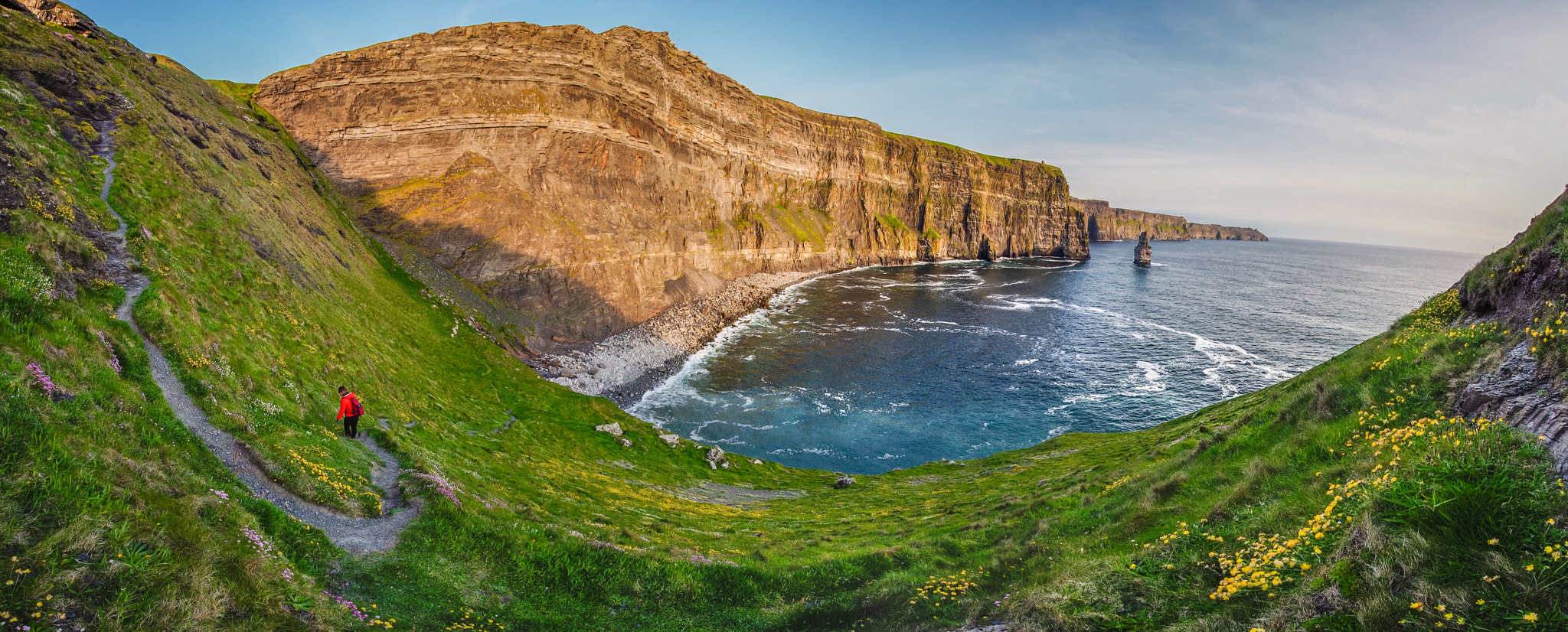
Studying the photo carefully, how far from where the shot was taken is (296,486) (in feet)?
49.1

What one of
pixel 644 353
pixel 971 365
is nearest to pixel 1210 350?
pixel 971 365

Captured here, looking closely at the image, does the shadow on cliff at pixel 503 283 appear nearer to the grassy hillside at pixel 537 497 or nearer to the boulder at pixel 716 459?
the grassy hillside at pixel 537 497

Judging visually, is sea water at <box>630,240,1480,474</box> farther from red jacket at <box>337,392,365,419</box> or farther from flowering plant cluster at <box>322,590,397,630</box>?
flowering plant cluster at <box>322,590,397,630</box>

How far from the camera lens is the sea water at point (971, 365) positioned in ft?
154

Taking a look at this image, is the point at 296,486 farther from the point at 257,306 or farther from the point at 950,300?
the point at 950,300

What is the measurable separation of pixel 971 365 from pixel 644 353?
36.5 meters

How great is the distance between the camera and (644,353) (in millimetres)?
62375

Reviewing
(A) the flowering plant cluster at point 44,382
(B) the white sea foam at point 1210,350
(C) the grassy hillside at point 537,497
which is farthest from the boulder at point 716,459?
(B) the white sea foam at point 1210,350

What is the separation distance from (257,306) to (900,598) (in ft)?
92.7

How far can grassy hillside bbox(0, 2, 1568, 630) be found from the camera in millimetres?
8070

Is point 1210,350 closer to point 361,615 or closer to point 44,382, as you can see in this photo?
point 361,615

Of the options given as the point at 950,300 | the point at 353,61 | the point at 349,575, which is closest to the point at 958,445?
the point at 349,575

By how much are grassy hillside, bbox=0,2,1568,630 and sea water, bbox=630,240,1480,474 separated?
1110cm

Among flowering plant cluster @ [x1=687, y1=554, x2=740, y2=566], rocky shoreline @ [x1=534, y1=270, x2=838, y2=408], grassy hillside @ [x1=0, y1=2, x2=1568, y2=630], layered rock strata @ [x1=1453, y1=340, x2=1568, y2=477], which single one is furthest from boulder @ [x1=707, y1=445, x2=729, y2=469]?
layered rock strata @ [x1=1453, y1=340, x2=1568, y2=477]
